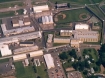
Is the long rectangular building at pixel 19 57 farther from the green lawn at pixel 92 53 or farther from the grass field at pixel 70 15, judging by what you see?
the grass field at pixel 70 15

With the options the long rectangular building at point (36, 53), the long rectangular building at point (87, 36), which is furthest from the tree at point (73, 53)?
the long rectangular building at point (36, 53)

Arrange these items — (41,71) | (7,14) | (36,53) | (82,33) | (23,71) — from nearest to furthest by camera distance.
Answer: (41,71) < (23,71) < (36,53) < (82,33) < (7,14)

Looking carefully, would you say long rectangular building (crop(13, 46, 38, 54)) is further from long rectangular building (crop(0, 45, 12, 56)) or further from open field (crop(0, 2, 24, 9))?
open field (crop(0, 2, 24, 9))

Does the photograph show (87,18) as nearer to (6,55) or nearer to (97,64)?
(97,64)

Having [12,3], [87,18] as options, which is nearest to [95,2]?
[87,18]

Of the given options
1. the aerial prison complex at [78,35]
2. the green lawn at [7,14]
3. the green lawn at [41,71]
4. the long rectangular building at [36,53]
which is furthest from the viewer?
the green lawn at [7,14]

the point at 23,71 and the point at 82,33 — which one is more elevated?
the point at 82,33

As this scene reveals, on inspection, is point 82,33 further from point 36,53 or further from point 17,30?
point 17,30


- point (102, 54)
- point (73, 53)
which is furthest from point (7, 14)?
point (102, 54)

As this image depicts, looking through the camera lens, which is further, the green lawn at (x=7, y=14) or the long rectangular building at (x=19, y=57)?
the green lawn at (x=7, y=14)
